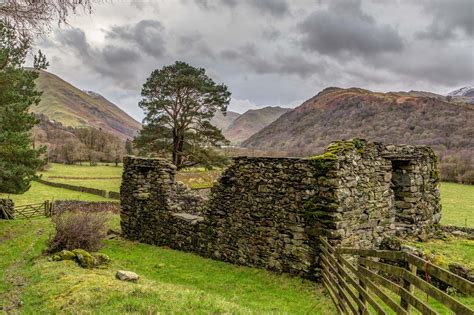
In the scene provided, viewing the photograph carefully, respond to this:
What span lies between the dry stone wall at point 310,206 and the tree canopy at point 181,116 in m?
16.7

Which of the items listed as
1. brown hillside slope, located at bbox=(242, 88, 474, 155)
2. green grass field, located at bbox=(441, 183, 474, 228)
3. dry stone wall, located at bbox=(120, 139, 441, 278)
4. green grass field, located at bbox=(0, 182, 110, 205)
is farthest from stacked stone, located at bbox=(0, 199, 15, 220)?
brown hillside slope, located at bbox=(242, 88, 474, 155)

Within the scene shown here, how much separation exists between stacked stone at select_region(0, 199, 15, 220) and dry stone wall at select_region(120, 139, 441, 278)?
18.7 metres

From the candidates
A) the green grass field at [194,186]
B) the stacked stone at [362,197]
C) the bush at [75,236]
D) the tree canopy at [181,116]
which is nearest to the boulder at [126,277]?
the bush at [75,236]

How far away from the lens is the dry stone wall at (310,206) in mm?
10141

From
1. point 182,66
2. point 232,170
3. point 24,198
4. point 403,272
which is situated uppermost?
point 182,66

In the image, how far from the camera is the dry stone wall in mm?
10141

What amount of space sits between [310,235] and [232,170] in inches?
144

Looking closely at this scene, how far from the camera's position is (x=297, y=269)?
→ 10555 millimetres

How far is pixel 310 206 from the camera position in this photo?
408 inches

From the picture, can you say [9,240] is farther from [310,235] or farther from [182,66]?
[182,66]

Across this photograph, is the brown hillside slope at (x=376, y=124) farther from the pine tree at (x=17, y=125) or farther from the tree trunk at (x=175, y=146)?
the pine tree at (x=17, y=125)

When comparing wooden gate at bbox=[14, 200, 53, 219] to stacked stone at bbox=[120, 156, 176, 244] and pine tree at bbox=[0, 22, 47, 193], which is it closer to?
pine tree at bbox=[0, 22, 47, 193]

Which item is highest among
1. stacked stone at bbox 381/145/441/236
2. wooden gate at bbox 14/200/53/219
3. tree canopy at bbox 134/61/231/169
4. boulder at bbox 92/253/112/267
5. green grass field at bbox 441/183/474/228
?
tree canopy at bbox 134/61/231/169

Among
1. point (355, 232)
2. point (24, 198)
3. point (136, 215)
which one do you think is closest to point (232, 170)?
point (355, 232)
